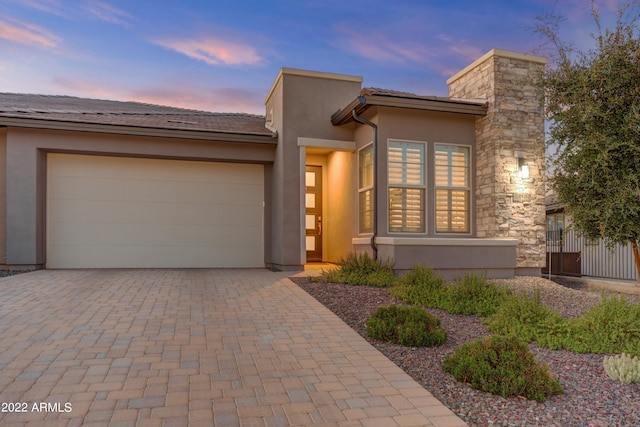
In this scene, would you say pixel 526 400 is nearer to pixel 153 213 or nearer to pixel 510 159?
pixel 510 159

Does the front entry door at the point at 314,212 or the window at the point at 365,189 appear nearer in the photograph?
the window at the point at 365,189

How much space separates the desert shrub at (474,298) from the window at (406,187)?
107 inches

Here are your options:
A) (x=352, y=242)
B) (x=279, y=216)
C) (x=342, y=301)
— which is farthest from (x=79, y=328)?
(x=352, y=242)

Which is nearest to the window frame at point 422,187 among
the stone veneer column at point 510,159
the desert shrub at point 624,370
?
the stone veneer column at point 510,159

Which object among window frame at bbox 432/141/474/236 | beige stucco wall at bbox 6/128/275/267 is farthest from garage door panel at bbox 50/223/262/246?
window frame at bbox 432/141/474/236

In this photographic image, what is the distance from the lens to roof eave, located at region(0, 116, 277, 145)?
9.05 metres

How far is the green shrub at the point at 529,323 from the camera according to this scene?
4508 mm

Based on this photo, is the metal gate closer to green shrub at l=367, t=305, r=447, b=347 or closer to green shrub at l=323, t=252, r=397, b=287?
green shrub at l=323, t=252, r=397, b=287

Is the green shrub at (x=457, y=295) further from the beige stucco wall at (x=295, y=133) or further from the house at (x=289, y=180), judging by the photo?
the beige stucco wall at (x=295, y=133)

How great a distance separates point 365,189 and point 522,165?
3.43 metres

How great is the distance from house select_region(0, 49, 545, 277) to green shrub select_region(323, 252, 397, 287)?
0.37 m

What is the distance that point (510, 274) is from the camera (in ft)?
29.8

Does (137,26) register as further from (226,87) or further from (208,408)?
(208,408)

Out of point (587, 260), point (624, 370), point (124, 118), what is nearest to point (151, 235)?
point (124, 118)
